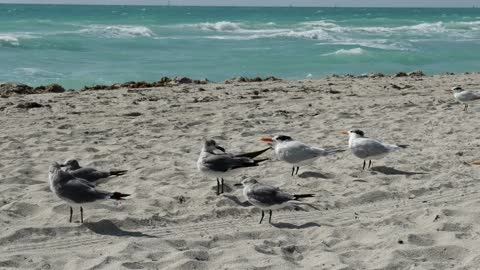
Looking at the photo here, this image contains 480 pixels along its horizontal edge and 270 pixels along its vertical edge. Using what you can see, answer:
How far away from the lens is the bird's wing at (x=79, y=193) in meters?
4.88

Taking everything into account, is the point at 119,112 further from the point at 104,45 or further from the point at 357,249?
the point at 104,45

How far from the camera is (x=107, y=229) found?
4.97 metres

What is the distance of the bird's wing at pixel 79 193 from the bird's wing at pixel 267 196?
1.10 m

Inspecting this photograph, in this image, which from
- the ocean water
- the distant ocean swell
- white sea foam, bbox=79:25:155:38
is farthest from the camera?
white sea foam, bbox=79:25:155:38

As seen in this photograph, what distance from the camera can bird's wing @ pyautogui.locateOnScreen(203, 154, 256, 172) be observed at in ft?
18.6

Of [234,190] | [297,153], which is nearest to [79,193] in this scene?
[234,190]

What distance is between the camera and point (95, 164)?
6.84 m

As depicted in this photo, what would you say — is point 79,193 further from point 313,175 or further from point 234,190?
point 313,175

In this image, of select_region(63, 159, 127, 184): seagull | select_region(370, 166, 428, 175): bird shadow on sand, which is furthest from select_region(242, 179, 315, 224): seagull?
select_region(370, 166, 428, 175): bird shadow on sand

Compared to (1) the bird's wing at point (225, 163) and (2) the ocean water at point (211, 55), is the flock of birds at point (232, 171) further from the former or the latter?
(2) the ocean water at point (211, 55)

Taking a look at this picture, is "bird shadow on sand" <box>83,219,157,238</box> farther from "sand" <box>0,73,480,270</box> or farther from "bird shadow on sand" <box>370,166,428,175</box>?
"bird shadow on sand" <box>370,166,428,175</box>

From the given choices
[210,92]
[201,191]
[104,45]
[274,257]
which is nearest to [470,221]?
[274,257]

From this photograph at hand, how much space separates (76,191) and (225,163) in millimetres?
1359

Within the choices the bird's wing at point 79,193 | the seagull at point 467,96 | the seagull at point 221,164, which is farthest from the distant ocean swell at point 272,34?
the bird's wing at point 79,193
